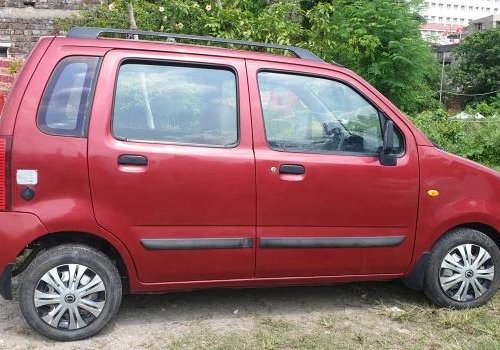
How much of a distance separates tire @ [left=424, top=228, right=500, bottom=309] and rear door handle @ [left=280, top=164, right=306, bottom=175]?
1194 mm

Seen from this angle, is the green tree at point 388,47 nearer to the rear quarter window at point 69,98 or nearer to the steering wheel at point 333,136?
the steering wheel at point 333,136

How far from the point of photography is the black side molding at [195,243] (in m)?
3.78

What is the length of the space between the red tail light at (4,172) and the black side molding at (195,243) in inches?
33.0

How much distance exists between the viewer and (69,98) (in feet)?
12.1

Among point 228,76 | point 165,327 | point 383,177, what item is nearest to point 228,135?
point 228,76

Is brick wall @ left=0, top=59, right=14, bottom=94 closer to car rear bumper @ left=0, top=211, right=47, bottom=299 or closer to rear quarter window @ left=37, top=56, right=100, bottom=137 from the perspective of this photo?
rear quarter window @ left=37, top=56, right=100, bottom=137

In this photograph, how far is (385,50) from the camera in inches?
567

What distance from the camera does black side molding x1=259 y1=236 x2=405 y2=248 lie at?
3.97 m

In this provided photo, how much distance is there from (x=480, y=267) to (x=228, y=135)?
2.10 meters

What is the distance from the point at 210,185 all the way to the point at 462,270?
1.98 meters

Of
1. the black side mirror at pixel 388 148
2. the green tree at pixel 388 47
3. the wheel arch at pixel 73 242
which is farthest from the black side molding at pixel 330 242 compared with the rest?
the green tree at pixel 388 47

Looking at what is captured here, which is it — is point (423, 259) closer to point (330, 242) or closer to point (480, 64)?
point (330, 242)

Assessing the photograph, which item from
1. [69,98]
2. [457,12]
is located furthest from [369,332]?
[457,12]

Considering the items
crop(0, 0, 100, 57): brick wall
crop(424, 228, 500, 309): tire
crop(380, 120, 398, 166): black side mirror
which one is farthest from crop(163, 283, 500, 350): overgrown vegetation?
crop(0, 0, 100, 57): brick wall
